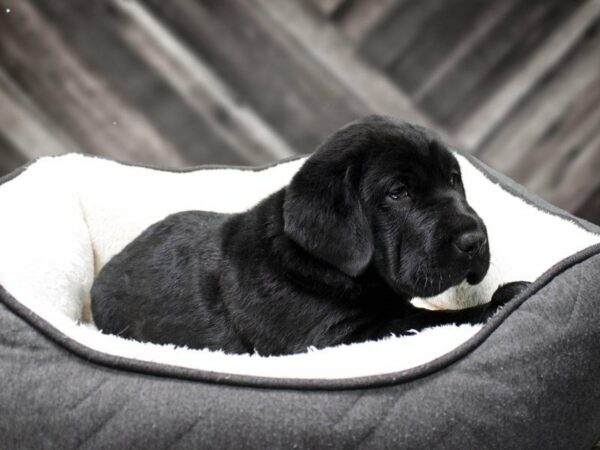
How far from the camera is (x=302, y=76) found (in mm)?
3061

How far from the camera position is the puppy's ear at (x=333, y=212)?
172 centimetres

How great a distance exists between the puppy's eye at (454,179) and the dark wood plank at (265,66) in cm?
121

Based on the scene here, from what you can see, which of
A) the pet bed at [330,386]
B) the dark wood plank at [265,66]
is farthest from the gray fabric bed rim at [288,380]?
the dark wood plank at [265,66]

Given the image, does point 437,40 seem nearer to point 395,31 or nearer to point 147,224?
point 395,31

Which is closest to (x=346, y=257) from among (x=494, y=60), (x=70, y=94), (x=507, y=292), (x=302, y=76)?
(x=507, y=292)

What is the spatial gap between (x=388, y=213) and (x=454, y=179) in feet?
0.83

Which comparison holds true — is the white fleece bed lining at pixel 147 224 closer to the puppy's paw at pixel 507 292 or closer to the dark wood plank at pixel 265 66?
the puppy's paw at pixel 507 292

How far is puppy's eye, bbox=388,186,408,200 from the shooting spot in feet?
5.82

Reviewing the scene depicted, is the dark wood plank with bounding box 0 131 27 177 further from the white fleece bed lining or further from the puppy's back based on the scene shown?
the puppy's back

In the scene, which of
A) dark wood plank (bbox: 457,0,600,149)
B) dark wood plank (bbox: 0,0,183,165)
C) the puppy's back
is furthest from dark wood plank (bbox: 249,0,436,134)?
the puppy's back

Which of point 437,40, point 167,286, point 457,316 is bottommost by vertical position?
point 167,286

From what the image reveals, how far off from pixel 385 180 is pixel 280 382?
603 mm

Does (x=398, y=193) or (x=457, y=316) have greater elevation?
(x=398, y=193)

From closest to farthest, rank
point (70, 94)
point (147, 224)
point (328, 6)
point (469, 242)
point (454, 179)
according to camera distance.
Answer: point (469, 242) → point (454, 179) → point (147, 224) → point (328, 6) → point (70, 94)
